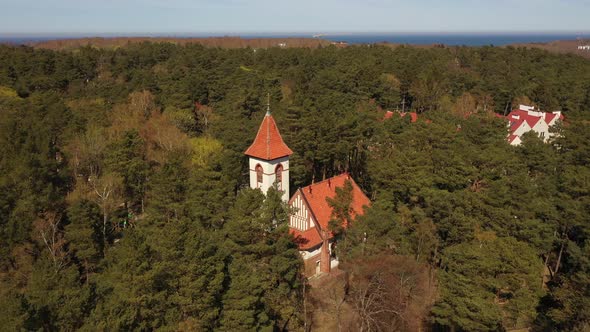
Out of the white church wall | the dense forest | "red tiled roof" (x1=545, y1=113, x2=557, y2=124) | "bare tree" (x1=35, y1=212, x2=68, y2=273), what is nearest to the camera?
the dense forest

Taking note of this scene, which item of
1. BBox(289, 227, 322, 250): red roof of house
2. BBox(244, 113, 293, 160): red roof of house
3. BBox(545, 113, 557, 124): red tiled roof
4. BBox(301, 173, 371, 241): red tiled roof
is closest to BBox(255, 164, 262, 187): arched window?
BBox(244, 113, 293, 160): red roof of house

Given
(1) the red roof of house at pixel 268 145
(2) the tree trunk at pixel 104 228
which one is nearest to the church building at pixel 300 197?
(1) the red roof of house at pixel 268 145

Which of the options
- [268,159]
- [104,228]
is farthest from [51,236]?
[268,159]

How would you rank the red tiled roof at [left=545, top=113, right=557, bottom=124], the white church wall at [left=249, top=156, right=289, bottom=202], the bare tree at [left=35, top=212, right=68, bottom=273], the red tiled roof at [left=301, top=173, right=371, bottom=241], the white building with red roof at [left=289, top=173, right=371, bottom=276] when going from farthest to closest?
the red tiled roof at [left=545, top=113, right=557, bottom=124] → the red tiled roof at [left=301, top=173, right=371, bottom=241] → the white building with red roof at [left=289, top=173, right=371, bottom=276] → the white church wall at [left=249, top=156, right=289, bottom=202] → the bare tree at [left=35, top=212, right=68, bottom=273]

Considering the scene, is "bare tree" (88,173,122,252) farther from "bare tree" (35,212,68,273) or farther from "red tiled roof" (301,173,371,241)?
"red tiled roof" (301,173,371,241)

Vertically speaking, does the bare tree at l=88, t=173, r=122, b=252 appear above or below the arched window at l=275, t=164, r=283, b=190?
below

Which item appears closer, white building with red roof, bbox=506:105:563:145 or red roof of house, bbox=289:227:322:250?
red roof of house, bbox=289:227:322:250

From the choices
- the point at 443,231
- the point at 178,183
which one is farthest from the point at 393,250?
the point at 178,183

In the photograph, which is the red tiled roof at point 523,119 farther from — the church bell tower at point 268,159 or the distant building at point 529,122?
the church bell tower at point 268,159
